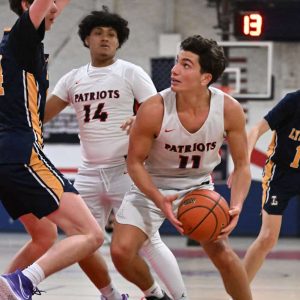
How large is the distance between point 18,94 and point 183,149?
1.12m

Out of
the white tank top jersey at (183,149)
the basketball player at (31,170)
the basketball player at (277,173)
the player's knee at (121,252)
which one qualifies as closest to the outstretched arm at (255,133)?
the basketball player at (277,173)

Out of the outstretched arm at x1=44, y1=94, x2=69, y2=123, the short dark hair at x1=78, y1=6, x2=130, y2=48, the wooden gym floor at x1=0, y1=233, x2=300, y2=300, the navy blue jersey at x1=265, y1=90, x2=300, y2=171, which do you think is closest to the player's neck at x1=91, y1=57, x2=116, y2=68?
the short dark hair at x1=78, y1=6, x2=130, y2=48

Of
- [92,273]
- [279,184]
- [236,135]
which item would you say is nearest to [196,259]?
[279,184]

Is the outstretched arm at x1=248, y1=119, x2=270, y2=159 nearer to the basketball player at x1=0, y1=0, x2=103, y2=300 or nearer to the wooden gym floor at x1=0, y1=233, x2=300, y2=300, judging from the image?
the wooden gym floor at x1=0, y1=233, x2=300, y2=300

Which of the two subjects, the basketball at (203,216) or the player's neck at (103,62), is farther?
the player's neck at (103,62)

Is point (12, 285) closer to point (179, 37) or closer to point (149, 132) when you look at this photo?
point (149, 132)

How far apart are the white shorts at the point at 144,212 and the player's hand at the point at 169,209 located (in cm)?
24

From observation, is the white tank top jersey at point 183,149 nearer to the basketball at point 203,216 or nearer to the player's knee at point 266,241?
the basketball at point 203,216

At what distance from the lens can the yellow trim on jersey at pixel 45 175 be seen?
5902 millimetres

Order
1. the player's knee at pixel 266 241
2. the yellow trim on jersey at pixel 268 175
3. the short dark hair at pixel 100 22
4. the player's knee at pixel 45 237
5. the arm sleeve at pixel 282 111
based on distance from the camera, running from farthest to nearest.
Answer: the yellow trim on jersey at pixel 268 175 → the arm sleeve at pixel 282 111 → the player's knee at pixel 266 241 → the short dark hair at pixel 100 22 → the player's knee at pixel 45 237

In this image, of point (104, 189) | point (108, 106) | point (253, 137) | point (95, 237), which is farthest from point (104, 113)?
point (95, 237)

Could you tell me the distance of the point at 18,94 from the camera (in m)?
5.93

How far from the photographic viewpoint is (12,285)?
566 centimetres

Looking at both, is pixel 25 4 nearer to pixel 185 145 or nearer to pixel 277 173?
pixel 185 145
